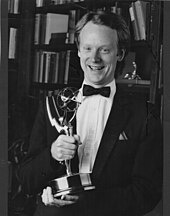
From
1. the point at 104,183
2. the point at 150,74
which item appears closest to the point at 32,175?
the point at 104,183

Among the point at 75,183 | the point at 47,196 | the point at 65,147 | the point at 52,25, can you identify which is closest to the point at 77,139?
the point at 65,147

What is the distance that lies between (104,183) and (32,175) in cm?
33

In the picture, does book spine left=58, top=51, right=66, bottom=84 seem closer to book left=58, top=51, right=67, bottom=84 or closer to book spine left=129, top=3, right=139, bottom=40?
book left=58, top=51, right=67, bottom=84

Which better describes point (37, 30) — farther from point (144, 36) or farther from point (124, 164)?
point (124, 164)

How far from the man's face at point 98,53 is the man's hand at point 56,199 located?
0.52 m

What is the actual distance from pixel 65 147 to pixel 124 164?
275mm

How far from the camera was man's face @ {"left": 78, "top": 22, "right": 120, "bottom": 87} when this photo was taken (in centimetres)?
221

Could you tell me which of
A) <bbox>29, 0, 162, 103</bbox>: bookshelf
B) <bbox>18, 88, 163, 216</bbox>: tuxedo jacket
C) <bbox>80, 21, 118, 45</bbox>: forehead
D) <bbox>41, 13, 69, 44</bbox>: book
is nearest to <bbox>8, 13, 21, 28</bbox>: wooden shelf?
<bbox>41, 13, 69, 44</bbox>: book

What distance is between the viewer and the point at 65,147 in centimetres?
225

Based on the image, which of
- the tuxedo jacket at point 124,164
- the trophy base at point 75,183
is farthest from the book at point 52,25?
the trophy base at point 75,183

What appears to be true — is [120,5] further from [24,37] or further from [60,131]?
[60,131]

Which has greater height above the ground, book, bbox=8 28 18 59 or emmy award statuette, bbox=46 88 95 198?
book, bbox=8 28 18 59

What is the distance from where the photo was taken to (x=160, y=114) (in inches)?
87.6

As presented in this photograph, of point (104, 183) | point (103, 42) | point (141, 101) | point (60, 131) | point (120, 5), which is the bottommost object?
point (104, 183)
